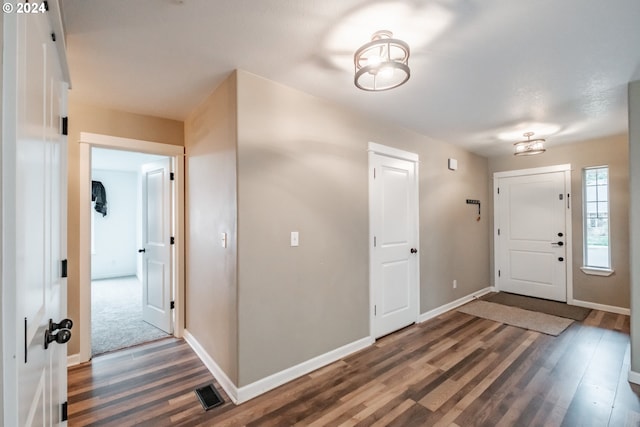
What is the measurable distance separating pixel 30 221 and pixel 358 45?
189 cm

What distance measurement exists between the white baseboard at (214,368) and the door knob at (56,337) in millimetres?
1313

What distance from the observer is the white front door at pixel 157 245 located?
332 centimetres

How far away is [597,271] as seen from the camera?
4.10 metres

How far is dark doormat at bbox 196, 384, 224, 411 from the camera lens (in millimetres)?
2070

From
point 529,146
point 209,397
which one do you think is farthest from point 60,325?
point 529,146

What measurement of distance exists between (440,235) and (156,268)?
3867mm

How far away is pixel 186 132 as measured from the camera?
323 cm

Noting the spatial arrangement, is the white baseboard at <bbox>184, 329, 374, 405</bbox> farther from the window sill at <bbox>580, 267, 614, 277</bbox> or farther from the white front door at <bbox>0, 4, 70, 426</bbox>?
the window sill at <bbox>580, 267, 614, 277</bbox>

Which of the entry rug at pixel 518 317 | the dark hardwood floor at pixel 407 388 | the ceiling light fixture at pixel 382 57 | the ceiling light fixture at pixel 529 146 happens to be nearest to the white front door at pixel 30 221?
the dark hardwood floor at pixel 407 388

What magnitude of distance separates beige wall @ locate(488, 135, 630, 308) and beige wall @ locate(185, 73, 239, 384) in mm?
4922

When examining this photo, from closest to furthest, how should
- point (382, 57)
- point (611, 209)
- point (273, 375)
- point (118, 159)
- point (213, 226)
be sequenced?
1. point (382, 57)
2. point (273, 375)
3. point (213, 226)
4. point (611, 209)
5. point (118, 159)

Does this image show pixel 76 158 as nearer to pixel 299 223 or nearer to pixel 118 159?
pixel 299 223

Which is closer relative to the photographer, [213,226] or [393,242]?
[213,226]

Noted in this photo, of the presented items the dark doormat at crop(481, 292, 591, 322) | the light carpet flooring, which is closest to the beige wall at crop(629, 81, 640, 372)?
the dark doormat at crop(481, 292, 591, 322)
